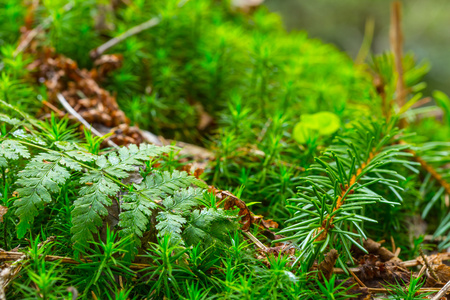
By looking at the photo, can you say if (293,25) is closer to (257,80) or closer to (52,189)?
(257,80)

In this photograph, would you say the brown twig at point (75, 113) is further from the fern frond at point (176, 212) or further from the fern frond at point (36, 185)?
the fern frond at point (176, 212)

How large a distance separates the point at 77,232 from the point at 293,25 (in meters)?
11.4

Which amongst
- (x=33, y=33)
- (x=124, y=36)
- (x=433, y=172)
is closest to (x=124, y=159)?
(x=124, y=36)

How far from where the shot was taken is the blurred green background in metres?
9.91

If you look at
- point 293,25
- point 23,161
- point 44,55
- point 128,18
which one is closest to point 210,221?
point 23,161

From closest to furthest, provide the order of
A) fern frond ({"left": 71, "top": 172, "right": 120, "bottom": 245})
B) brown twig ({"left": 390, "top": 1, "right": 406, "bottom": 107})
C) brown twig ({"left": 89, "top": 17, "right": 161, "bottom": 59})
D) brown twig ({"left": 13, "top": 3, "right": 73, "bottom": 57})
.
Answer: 1. fern frond ({"left": 71, "top": 172, "right": 120, "bottom": 245})
2. brown twig ({"left": 13, "top": 3, "right": 73, "bottom": 57})
3. brown twig ({"left": 89, "top": 17, "right": 161, "bottom": 59})
4. brown twig ({"left": 390, "top": 1, "right": 406, "bottom": 107})

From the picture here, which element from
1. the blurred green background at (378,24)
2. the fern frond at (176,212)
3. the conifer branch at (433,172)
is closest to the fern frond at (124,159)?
the fern frond at (176,212)

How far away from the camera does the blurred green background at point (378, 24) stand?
9.91 meters

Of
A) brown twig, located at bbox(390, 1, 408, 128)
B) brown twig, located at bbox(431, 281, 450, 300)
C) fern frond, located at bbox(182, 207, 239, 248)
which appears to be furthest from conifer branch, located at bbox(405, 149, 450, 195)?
fern frond, located at bbox(182, 207, 239, 248)

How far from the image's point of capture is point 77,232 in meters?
1.24

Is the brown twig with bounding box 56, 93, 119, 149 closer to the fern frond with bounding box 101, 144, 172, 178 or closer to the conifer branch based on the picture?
the fern frond with bounding box 101, 144, 172, 178

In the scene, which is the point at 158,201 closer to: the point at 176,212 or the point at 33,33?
the point at 176,212

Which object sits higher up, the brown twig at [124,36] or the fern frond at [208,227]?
the brown twig at [124,36]

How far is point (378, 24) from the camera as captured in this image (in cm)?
1136
